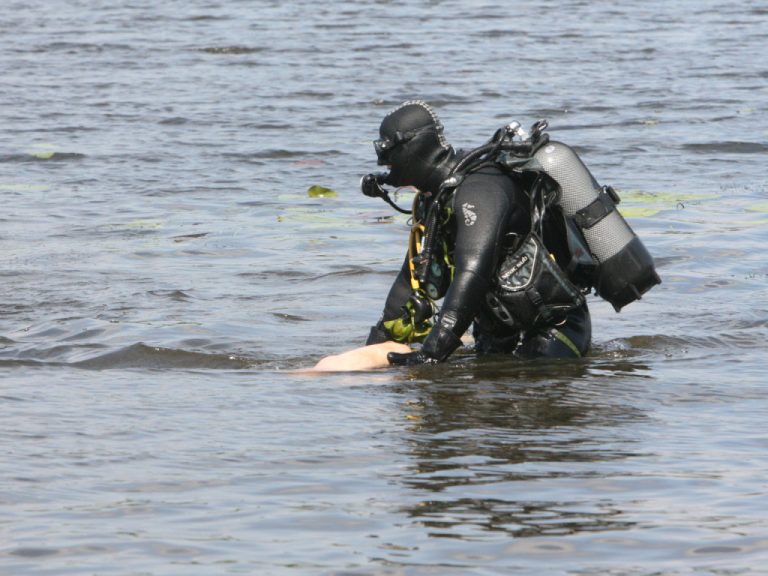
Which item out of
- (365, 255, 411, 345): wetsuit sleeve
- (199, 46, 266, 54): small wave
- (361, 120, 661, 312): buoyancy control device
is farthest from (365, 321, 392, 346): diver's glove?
(199, 46, 266, 54): small wave

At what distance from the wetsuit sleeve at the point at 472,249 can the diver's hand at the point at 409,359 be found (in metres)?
0.19

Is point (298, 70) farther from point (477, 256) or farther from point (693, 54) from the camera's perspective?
point (477, 256)

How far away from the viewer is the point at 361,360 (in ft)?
22.6

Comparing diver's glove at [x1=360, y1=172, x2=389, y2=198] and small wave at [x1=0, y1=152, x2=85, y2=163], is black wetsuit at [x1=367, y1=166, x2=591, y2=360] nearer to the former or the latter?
diver's glove at [x1=360, y1=172, x2=389, y2=198]

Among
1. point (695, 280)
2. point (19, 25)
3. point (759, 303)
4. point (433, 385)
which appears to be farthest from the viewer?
point (19, 25)

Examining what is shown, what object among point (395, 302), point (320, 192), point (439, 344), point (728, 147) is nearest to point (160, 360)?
point (395, 302)

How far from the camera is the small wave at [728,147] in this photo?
1460cm

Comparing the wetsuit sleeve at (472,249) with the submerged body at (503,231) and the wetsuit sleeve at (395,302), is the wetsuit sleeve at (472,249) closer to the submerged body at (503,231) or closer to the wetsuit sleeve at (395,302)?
the submerged body at (503,231)

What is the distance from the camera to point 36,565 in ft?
13.9

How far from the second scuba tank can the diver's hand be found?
85 cm

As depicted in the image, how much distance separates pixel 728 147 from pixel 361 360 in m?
8.70

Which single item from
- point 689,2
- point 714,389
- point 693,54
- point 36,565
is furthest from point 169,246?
point 689,2

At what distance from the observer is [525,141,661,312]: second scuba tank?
21.0ft

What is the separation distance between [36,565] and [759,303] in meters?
5.39
